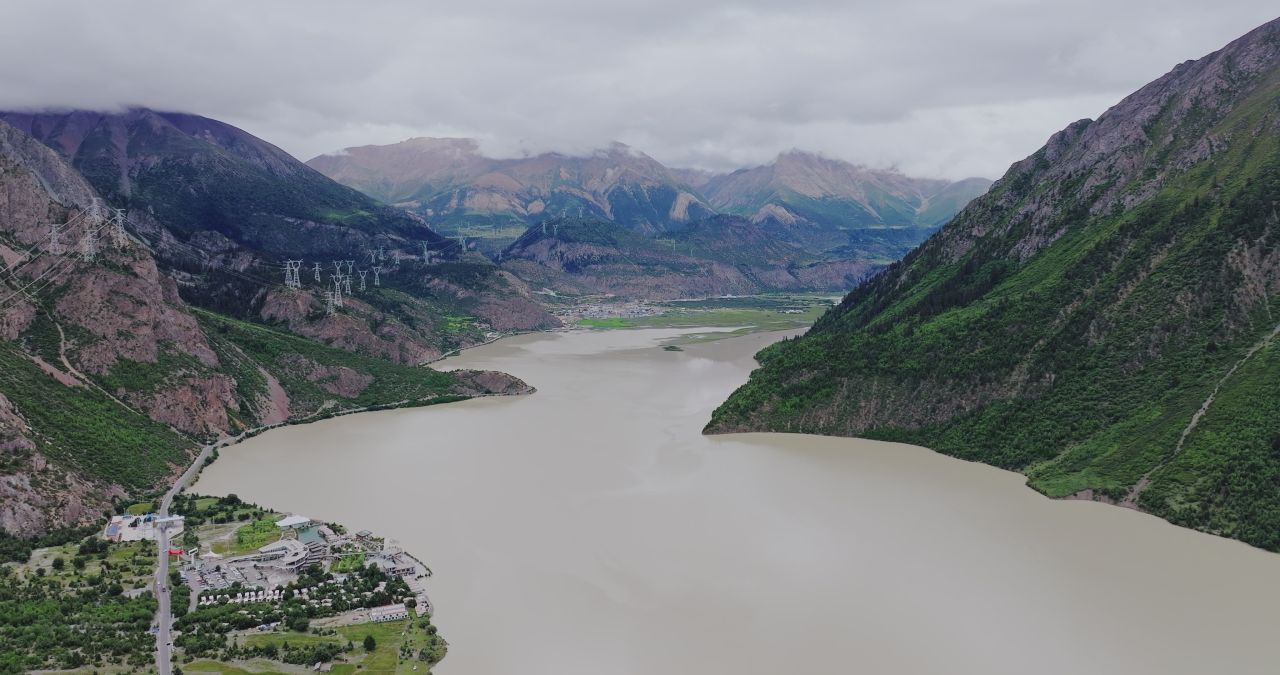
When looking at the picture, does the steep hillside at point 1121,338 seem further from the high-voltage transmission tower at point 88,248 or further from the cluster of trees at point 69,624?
the high-voltage transmission tower at point 88,248

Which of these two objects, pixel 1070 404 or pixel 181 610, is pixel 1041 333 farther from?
pixel 181 610

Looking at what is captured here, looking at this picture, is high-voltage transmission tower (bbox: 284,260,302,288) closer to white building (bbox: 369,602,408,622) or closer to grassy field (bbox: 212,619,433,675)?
white building (bbox: 369,602,408,622)

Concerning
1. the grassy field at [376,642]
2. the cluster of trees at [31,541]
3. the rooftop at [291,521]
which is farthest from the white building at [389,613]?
the cluster of trees at [31,541]

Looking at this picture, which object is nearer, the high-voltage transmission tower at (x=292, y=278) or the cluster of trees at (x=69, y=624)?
the cluster of trees at (x=69, y=624)

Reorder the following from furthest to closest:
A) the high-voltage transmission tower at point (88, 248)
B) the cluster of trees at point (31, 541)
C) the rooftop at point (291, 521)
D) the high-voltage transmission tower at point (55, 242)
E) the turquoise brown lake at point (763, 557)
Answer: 1. the high-voltage transmission tower at point (55, 242)
2. the high-voltage transmission tower at point (88, 248)
3. the rooftop at point (291, 521)
4. the cluster of trees at point (31, 541)
5. the turquoise brown lake at point (763, 557)

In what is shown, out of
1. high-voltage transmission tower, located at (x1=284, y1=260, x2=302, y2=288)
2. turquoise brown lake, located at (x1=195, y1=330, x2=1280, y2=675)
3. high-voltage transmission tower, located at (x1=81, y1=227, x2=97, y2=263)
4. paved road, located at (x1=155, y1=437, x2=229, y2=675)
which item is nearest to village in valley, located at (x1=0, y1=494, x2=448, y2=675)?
paved road, located at (x1=155, y1=437, x2=229, y2=675)

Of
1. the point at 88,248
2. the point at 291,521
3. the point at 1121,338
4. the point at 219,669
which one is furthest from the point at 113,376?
the point at 1121,338

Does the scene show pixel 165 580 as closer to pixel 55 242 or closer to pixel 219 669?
pixel 219 669
